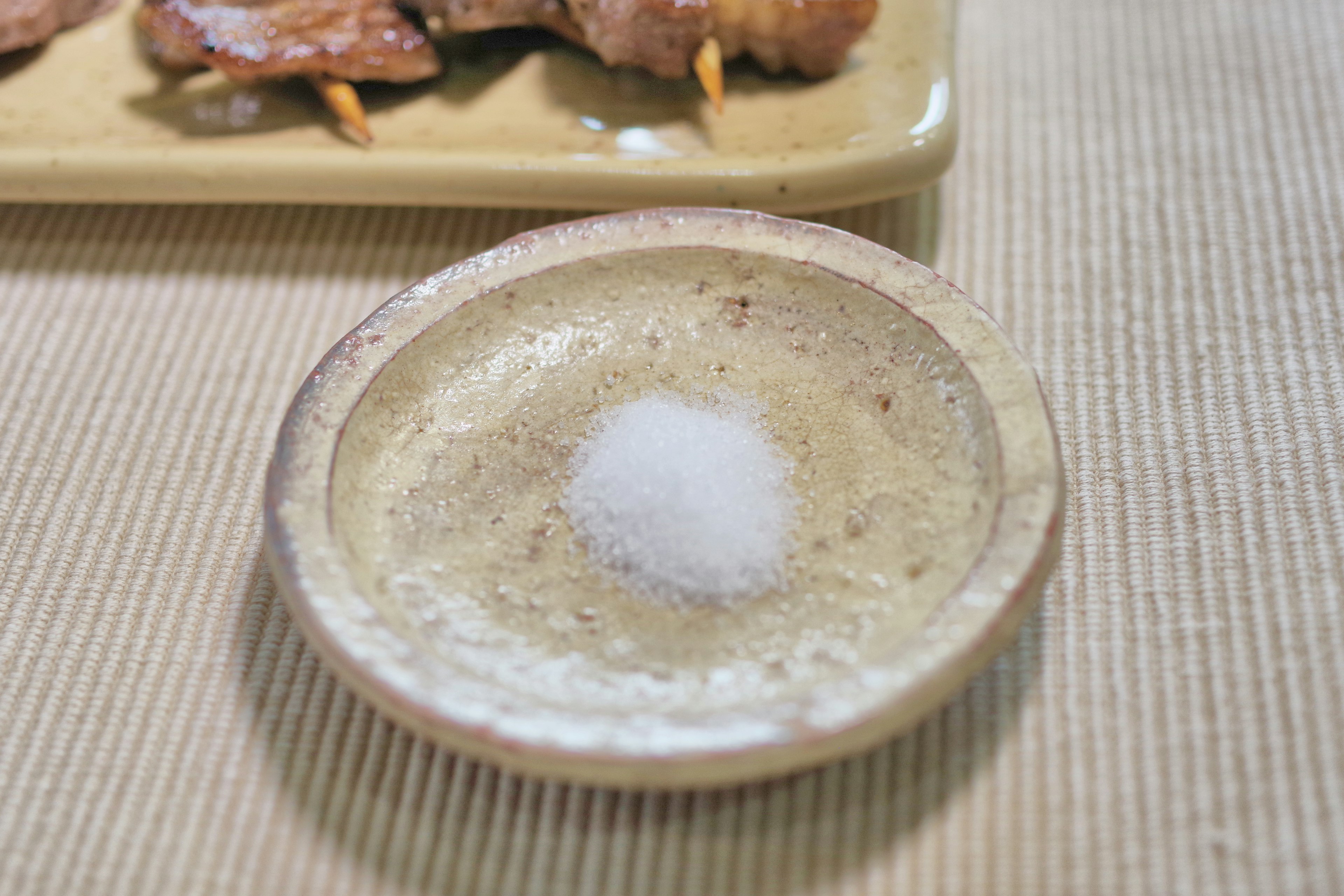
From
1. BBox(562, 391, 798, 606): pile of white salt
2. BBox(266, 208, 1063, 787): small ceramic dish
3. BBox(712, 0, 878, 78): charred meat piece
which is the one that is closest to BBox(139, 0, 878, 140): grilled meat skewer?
BBox(712, 0, 878, 78): charred meat piece

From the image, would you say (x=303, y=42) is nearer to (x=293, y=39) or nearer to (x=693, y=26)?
(x=293, y=39)

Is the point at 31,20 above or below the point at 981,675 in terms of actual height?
above

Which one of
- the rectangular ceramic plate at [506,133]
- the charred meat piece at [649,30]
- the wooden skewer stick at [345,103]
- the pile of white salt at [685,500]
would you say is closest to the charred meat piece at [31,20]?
the rectangular ceramic plate at [506,133]

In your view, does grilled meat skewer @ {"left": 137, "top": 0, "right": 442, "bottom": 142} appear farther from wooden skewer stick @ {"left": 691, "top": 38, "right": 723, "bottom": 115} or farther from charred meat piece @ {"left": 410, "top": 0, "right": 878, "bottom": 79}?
wooden skewer stick @ {"left": 691, "top": 38, "right": 723, "bottom": 115}

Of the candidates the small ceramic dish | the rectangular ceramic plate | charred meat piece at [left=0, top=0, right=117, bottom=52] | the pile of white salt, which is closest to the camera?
the small ceramic dish

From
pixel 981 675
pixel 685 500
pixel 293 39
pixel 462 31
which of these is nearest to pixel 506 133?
pixel 462 31

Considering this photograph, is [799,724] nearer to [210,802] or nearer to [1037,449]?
[1037,449]

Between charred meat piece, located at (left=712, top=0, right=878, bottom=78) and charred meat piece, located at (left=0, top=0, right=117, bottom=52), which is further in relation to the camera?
charred meat piece, located at (left=0, top=0, right=117, bottom=52)
